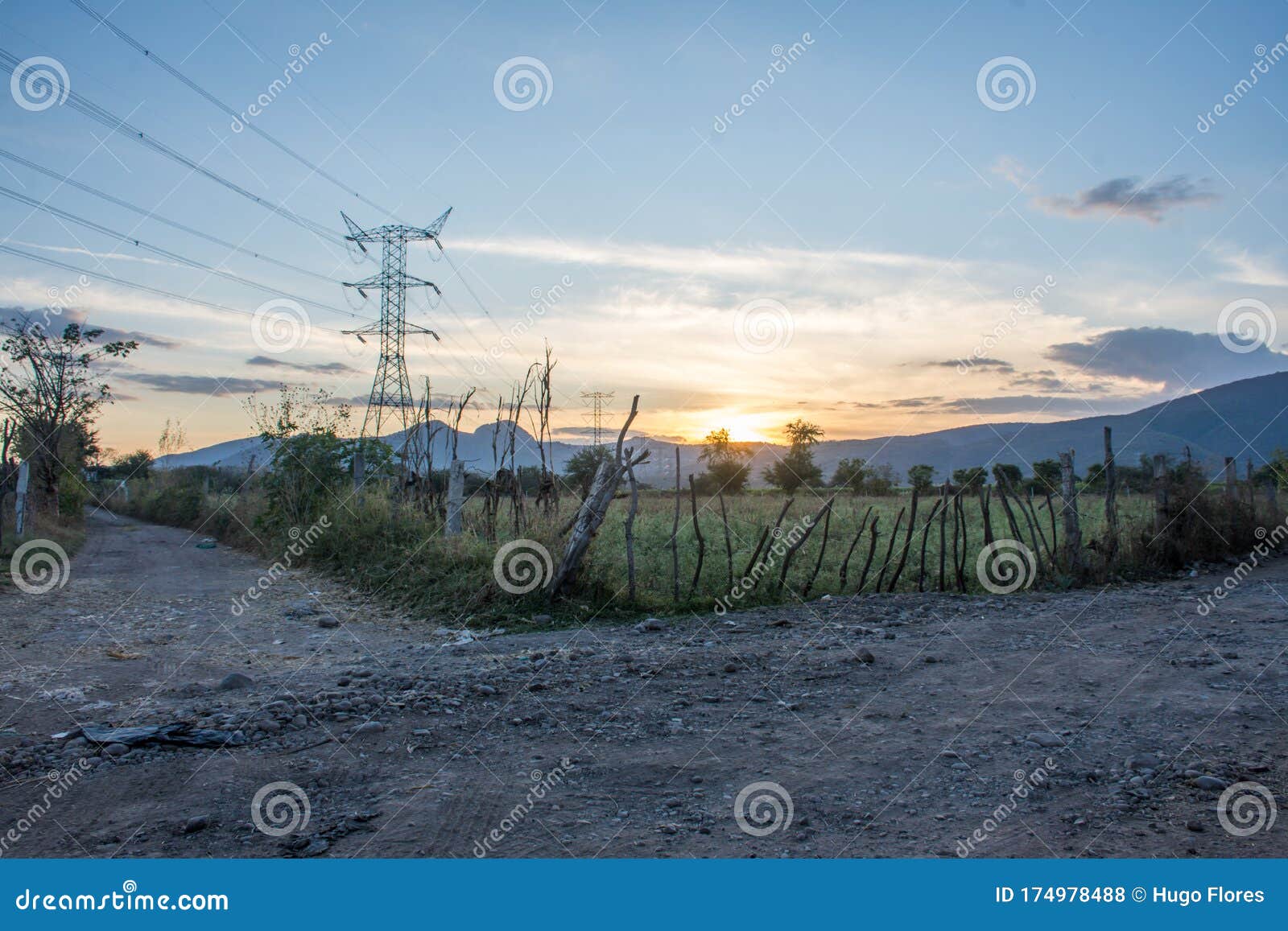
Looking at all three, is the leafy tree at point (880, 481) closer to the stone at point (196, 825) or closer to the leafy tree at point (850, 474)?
the leafy tree at point (850, 474)

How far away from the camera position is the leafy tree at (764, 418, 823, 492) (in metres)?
44.0

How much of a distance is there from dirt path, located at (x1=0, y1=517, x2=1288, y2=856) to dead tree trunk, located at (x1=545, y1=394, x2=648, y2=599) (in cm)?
99

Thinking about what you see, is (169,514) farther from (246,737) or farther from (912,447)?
(912,447)

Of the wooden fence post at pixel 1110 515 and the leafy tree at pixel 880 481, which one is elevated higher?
the leafy tree at pixel 880 481

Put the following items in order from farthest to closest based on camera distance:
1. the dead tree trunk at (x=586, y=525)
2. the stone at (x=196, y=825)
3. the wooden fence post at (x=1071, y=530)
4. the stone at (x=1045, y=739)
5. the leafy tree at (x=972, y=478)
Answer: the leafy tree at (x=972, y=478), the wooden fence post at (x=1071, y=530), the dead tree trunk at (x=586, y=525), the stone at (x=1045, y=739), the stone at (x=196, y=825)

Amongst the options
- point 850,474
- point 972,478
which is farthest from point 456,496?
point 850,474

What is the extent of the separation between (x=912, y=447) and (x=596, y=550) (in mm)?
190354

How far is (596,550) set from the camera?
9547 mm

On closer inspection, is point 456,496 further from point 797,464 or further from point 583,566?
point 797,464

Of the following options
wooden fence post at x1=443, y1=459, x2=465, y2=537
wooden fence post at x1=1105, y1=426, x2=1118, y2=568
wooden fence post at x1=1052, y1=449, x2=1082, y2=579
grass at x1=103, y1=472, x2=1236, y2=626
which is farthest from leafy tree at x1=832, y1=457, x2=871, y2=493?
wooden fence post at x1=443, y1=459, x2=465, y2=537

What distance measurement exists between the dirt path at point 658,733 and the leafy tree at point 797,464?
33.8m

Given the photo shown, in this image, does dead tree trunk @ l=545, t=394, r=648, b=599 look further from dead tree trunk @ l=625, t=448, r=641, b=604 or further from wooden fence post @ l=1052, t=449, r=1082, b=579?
wooden fence post @ l=1052, t=449, r=1082, b=579

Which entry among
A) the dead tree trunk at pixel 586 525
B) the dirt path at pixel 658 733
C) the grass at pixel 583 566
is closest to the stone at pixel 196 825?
the dirt path at pixel 658 733

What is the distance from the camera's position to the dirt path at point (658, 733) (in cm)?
338
